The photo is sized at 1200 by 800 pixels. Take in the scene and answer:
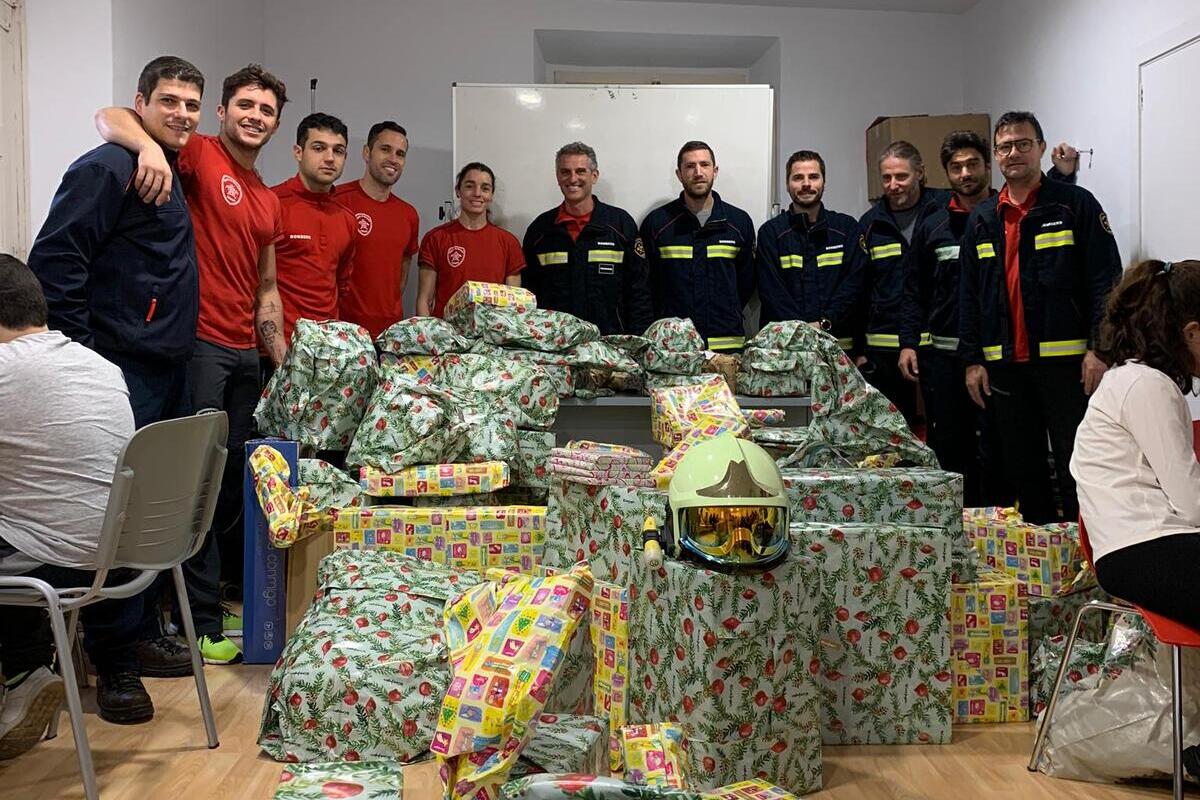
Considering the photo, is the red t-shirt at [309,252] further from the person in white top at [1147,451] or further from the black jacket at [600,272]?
the person in white top at [1147,451]

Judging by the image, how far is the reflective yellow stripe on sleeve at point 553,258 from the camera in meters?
4.92

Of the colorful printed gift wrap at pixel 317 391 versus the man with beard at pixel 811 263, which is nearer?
the colorful printed gift wrap at pixel 317 391

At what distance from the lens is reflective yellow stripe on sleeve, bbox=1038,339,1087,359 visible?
3766 millimetres

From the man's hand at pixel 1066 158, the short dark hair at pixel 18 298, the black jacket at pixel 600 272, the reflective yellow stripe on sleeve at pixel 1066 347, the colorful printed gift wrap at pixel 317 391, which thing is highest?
the man's hand at pixel 1066 158

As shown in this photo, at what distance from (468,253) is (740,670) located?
2.94 metres

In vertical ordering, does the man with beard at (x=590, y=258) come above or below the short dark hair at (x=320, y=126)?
below

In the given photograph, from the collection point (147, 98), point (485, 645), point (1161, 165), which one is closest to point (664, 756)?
point (485, 645)

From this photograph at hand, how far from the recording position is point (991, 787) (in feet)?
7.91

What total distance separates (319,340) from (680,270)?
188 cm

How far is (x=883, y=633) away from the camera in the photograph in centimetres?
268

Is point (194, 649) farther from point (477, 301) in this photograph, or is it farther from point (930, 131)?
point (930, 131)

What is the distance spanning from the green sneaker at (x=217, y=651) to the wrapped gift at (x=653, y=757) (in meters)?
1.66

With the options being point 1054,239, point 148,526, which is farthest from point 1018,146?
point 148,526

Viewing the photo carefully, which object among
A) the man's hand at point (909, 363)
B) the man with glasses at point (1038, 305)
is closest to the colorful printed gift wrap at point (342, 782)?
the man with glasses at point (1038, 305)
